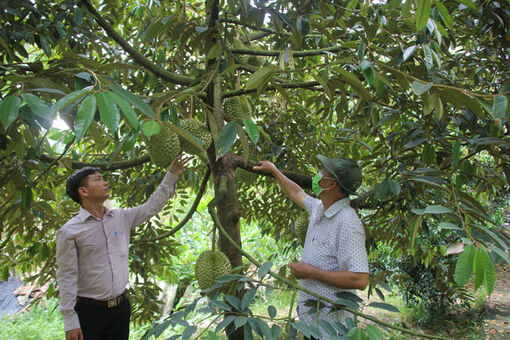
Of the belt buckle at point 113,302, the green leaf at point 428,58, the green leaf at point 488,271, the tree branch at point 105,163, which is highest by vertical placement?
the green leaf at point 428,58

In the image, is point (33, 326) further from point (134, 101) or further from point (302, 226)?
point (134, 101)

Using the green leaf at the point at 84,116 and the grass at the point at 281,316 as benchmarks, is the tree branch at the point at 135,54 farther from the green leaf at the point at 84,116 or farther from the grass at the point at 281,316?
the grass at the point at 281,316

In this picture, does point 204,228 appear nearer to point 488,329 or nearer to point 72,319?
point 488,329

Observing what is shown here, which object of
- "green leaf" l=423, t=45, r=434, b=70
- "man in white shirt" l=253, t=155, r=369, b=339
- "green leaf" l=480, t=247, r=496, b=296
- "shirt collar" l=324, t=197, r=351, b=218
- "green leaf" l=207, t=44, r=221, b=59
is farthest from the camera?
"shirt collar" l=324, t=197, r=351, b=218

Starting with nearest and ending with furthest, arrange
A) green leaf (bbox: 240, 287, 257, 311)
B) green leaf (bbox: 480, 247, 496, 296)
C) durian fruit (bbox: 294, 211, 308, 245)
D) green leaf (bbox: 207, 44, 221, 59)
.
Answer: green leaf (bbox: 480, 247, 496, 296)
green leaf (bbox: 240, 287, 257, 311)
green leaf (bbox: 207, 44, 221, 59)
durian fruit (bbox: 294, 211, 308, 245)

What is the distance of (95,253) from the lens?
160cm

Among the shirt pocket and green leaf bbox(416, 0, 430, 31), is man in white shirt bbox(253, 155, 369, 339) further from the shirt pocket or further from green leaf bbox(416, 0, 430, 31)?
green leaf bbox(416, 0, 430, 31)

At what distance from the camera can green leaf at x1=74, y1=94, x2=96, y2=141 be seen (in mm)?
554

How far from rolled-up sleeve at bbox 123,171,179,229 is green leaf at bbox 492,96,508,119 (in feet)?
3.85

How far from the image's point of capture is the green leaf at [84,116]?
554mm

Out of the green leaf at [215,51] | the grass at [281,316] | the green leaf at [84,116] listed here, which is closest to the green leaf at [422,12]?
the green leaf at [215,51]

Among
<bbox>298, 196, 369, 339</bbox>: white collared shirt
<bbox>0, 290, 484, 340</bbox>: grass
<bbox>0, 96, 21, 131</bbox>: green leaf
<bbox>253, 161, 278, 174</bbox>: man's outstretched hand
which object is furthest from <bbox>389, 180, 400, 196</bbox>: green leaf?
<bbox>0, 290, 484, 340</bbox>: grass

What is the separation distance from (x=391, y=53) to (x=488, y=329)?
3346 millimetres

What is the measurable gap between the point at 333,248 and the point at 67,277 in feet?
3.43
